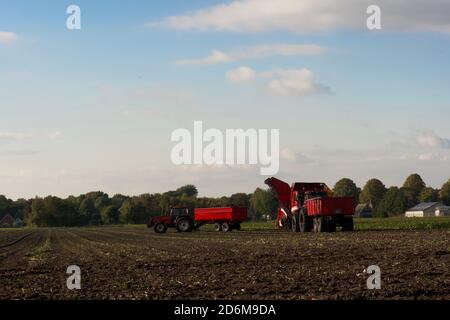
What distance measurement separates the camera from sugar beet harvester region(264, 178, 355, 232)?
4159 centimetres

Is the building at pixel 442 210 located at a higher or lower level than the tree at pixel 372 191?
lower

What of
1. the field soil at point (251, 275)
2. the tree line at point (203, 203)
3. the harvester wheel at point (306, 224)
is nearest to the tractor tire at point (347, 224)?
the harvester wheel at point (306, 224)

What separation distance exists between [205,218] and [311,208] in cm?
1827

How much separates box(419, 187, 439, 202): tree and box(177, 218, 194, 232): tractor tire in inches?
4779

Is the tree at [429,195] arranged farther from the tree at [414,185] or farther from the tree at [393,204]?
the tree at [393,204]

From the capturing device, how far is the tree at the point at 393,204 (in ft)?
456

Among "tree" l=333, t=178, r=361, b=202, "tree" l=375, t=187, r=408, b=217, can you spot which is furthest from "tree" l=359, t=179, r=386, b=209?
"tree" l=375, t=187, r=408, b=217

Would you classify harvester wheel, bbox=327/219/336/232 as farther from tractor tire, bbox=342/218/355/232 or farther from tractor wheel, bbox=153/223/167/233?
tractor wheel, bbox=153/223/167/233

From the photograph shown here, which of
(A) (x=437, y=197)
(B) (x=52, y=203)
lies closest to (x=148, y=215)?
(B) (x=52, y=203)

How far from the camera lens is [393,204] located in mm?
140375

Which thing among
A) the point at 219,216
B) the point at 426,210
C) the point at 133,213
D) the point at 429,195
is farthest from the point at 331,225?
Result: the point at 429,195

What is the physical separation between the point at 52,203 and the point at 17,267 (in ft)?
457

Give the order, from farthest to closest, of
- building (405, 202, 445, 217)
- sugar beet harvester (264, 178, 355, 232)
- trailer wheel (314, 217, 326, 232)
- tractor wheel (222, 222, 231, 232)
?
building (405, 202, 445, 217), tractor wheel (222, 222, 231, 232), trailer wheel (314, 217, 326, 232), sugar beet harvester (264, 178, 355, 232)

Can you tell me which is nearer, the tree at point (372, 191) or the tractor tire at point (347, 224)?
the tractor tire at point (347, 224)
